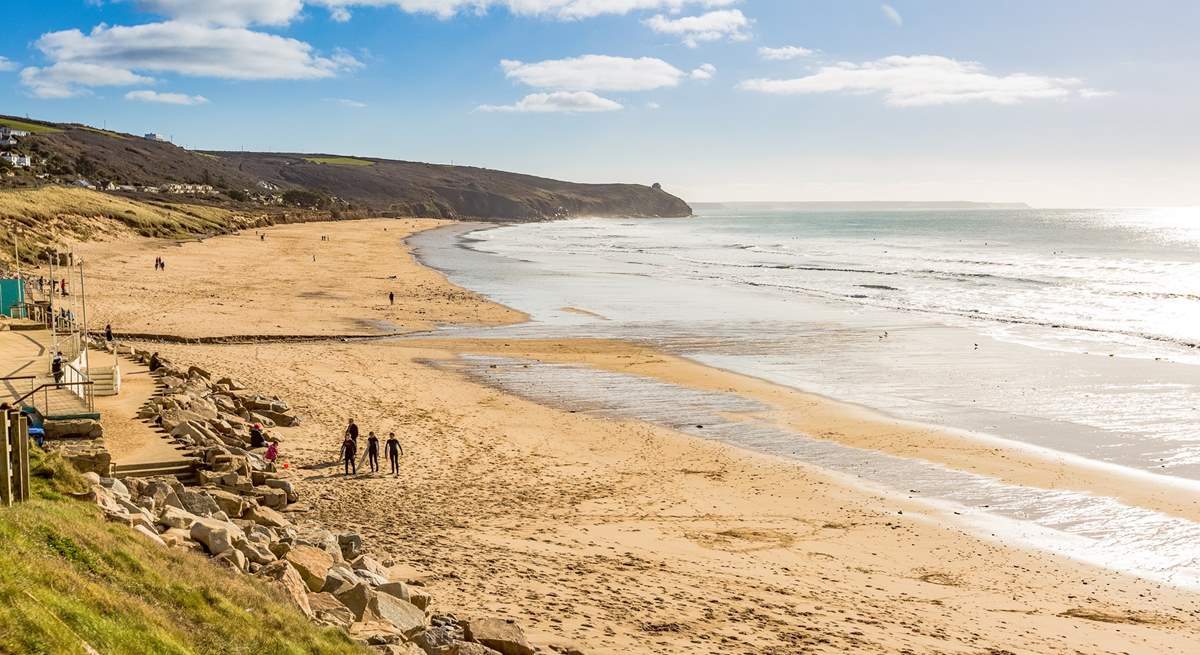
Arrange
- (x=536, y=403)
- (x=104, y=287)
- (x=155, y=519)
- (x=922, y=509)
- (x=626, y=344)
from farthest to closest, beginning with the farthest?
(x=104, y=287) < (x=626, y=344) < (x=536, y=403) < (x=922, y=509) < (x=155, y=519)

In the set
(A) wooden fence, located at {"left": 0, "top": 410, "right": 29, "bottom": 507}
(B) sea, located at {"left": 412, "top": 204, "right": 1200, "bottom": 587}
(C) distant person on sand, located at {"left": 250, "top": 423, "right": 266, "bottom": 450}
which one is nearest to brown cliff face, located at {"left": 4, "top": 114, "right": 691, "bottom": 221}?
(B) sea, located at {"left": 412, "top": 204, "right": 1200, "bottom": 587}

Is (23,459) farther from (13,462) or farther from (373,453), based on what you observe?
(373,453)

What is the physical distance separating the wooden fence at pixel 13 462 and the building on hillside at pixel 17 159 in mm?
95545

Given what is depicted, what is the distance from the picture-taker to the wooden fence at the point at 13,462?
843 centimetres

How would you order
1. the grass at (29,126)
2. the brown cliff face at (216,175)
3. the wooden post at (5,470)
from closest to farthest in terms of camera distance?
the wooden post at (5,470)
the brown cliff face at (216,175)
the grass at (29,126)

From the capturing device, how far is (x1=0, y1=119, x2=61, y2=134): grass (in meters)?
130

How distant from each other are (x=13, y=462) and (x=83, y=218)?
5991 cm

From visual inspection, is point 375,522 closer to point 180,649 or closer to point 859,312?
point 180,649

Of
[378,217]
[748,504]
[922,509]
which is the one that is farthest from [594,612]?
[378,217]

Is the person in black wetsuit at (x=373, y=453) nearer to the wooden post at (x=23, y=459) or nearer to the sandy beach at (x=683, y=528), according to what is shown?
the sandy beach at (x=683, y=528)

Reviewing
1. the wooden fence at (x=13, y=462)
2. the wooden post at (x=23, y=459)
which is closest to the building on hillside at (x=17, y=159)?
the wooden fence at (x=13, y=462)

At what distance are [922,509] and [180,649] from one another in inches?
504

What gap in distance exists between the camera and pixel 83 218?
61000 millimetres

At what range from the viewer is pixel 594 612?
11031mm
